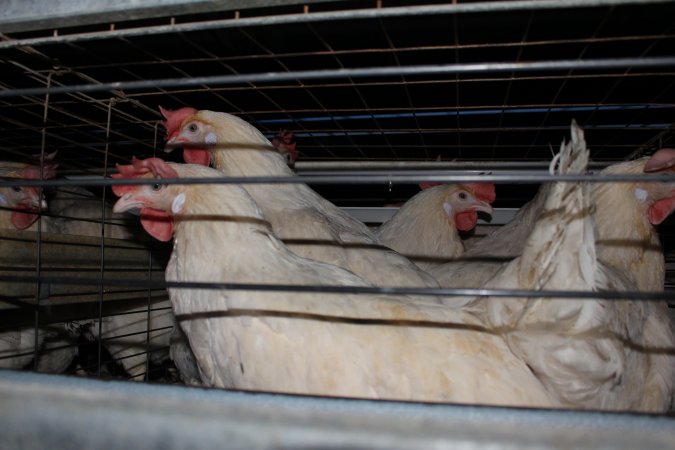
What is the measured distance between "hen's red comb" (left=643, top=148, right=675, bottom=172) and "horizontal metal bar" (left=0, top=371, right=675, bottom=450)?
154 centimetres

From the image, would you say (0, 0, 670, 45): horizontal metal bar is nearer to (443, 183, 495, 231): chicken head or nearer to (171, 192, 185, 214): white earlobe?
(171, 192, 185, 214): white earlobe

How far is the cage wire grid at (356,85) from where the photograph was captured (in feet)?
6.45

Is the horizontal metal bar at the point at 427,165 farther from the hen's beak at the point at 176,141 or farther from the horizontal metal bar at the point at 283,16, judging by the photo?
the horizontal metal bar at the point at 283,16

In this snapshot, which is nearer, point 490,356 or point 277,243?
point 490,356

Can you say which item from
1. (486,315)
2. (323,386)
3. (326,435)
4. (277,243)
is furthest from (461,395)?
(277,243)

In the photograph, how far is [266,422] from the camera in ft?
2.71

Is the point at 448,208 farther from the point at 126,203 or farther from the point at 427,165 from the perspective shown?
the point at 126,203

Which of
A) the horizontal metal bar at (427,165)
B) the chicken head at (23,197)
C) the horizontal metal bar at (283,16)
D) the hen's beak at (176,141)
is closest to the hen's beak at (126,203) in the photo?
the horizontal metal bar at (283,16)

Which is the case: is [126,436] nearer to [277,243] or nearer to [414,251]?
[277,243]

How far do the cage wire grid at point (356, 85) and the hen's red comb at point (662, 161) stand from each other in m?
0.34

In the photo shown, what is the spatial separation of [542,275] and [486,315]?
220 millimetres

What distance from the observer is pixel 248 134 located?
7.55 feet

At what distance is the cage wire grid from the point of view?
6.45 feet

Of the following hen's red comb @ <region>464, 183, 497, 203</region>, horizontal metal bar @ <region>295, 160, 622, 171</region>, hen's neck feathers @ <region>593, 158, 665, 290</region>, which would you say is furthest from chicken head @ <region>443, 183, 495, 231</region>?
hen's neck feathers @ <region>593, 158, 665, 290</region>
